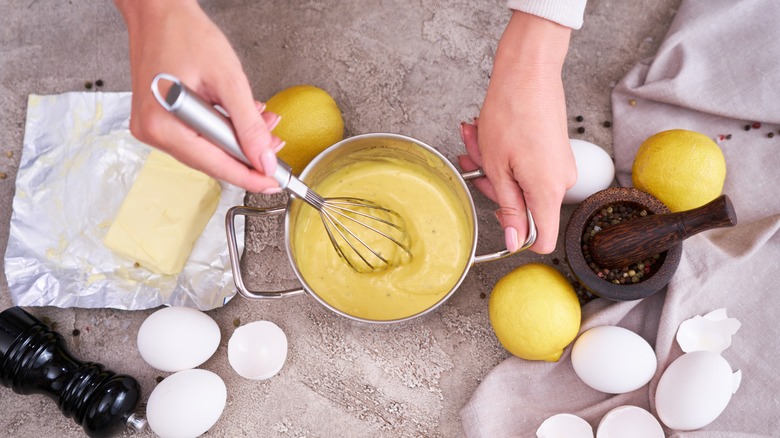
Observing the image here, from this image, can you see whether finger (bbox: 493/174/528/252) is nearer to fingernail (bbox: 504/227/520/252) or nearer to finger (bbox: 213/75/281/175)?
fingernail (bbox: 504/227/520/252)

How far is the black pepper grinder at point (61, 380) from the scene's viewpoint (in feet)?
2.76

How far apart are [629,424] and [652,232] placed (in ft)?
0.88

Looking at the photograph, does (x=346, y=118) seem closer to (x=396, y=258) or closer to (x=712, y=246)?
(x=396, y=258)

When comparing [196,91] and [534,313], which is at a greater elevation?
[196,91]

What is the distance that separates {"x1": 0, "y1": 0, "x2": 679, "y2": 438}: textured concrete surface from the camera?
897mm

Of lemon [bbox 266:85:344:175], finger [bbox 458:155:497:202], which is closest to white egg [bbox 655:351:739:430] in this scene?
finger [bbox 458:155:497:202]

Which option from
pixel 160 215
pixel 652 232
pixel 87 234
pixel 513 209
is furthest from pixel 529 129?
pixel 87 234

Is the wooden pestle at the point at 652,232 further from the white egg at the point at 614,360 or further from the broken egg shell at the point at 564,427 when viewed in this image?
the broken egg shell at the point at 564,427

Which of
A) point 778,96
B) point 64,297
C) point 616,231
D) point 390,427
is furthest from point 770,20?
point 64,297

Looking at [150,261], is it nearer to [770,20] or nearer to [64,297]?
[64,297]

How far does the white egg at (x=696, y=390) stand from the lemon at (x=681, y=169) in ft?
0.71

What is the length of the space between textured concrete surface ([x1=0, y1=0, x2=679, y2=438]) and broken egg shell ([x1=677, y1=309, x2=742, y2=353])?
0.20 m

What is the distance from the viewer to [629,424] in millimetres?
803

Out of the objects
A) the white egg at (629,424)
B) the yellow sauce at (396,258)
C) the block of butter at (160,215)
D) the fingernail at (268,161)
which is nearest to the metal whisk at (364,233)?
the yellow sauce at (396,258)
